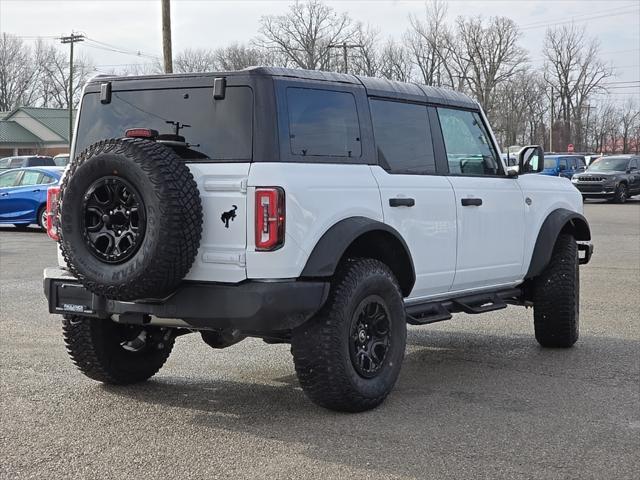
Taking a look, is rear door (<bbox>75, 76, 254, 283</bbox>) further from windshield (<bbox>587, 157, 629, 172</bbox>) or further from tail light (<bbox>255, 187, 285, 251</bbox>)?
windshield (<bbox>587, 157, 629, 172</bbox>)

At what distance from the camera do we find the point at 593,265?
1429 cm

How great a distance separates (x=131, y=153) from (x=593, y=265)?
10384 millimetres

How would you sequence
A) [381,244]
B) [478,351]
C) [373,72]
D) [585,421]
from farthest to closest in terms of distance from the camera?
[373,72], [478,351], [381,244], [585,421]

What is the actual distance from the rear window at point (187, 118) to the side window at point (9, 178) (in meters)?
16.2

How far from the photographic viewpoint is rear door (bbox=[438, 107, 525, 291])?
7.02 m

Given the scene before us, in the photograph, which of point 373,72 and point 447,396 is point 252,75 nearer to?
point 447,396

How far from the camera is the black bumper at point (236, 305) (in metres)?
5.29

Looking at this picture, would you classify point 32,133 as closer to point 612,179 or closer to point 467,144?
point 612,179

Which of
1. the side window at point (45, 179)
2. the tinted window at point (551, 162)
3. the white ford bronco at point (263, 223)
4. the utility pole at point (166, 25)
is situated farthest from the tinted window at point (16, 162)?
the white ford bronco at point (263, 223)

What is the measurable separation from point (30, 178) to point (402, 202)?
1686 cm

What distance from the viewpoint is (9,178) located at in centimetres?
2181

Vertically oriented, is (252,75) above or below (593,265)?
above

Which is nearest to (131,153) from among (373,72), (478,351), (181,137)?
(181,137)

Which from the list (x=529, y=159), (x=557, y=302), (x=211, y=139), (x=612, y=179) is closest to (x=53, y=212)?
(x=211, y=139)
